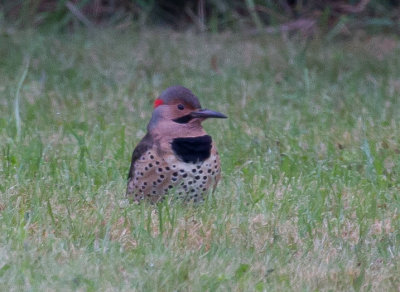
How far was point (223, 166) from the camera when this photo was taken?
18.9 feet

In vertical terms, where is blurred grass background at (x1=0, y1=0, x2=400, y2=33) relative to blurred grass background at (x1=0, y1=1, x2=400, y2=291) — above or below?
above

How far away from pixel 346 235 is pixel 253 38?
19.7 ft

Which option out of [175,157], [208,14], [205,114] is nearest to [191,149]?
[175,157]

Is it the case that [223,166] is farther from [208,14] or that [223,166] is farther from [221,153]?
[208,14]

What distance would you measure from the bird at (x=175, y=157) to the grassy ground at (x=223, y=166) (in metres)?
0.11

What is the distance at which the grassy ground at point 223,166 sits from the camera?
385 centimetres

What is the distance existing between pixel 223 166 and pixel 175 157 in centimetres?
120

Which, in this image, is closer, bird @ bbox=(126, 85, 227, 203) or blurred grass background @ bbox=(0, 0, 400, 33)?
bird @ bbox=(126, 85, 227, 203)

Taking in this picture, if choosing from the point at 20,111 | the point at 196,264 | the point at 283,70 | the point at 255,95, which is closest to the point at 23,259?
the point at 196,264

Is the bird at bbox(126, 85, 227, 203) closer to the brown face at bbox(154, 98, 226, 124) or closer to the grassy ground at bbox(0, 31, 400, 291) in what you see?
the brown face at bbox(154, 98, 226, 124)

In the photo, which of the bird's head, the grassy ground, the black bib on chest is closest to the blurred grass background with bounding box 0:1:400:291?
the grassy ground

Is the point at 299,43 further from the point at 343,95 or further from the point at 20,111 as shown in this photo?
the point at 20,111

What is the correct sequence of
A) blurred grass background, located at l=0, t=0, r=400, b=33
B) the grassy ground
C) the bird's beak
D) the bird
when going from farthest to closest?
1. blurred grass background, located at l=0, t=0, r=400, b=33
2. the bird's beak
3. the bird
4. the grassy ground

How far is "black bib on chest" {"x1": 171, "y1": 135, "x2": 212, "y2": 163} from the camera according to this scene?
461 centimetres
